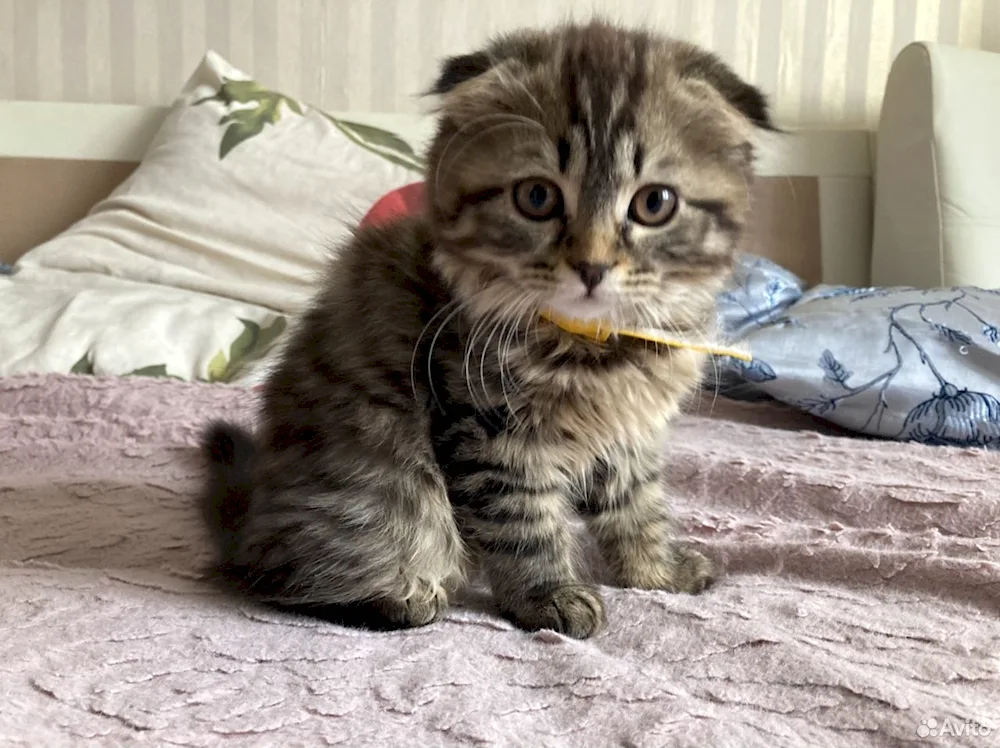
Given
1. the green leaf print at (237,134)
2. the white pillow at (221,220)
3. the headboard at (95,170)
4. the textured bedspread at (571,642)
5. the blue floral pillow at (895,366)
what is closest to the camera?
the textured bedspread at (571,642)

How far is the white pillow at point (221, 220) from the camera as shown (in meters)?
1.79

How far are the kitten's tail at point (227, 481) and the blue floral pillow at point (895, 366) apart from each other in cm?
93

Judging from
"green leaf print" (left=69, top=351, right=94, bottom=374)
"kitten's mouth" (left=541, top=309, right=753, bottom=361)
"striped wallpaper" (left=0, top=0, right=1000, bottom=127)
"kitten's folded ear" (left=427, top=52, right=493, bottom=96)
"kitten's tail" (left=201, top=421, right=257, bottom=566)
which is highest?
"striped wallpaper" (left=0, top=0, right=1000, bottom=127)

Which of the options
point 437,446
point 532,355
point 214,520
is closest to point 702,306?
point 532,355

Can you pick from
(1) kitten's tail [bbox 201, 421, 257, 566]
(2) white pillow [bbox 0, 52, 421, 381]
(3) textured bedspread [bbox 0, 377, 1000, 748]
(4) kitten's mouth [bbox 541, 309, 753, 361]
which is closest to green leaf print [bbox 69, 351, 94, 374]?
(2) white pillow [bbox 0, 52, 421, 381]

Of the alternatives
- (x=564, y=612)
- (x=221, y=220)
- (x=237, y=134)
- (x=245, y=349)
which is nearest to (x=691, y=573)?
(x=564, y=612)

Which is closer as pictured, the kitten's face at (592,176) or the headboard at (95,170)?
the kitten's face at (592,176)

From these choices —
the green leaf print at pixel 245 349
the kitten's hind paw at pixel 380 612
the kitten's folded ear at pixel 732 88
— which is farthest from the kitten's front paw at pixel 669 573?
the green leaf print at pixel 245 349

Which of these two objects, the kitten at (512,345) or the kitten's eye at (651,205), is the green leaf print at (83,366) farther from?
the kitten's eye at (651,205)

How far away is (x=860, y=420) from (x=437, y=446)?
0.93 metres

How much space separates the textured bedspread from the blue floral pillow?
219 millimetres

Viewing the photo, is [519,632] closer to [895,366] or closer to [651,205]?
[651,205]

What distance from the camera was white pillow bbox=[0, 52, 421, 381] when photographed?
70.5 inches

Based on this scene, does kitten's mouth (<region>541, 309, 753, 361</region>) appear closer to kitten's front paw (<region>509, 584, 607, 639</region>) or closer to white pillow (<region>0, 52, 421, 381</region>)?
kitten's front paw (<region>509, 584, 607, 639</region>)
